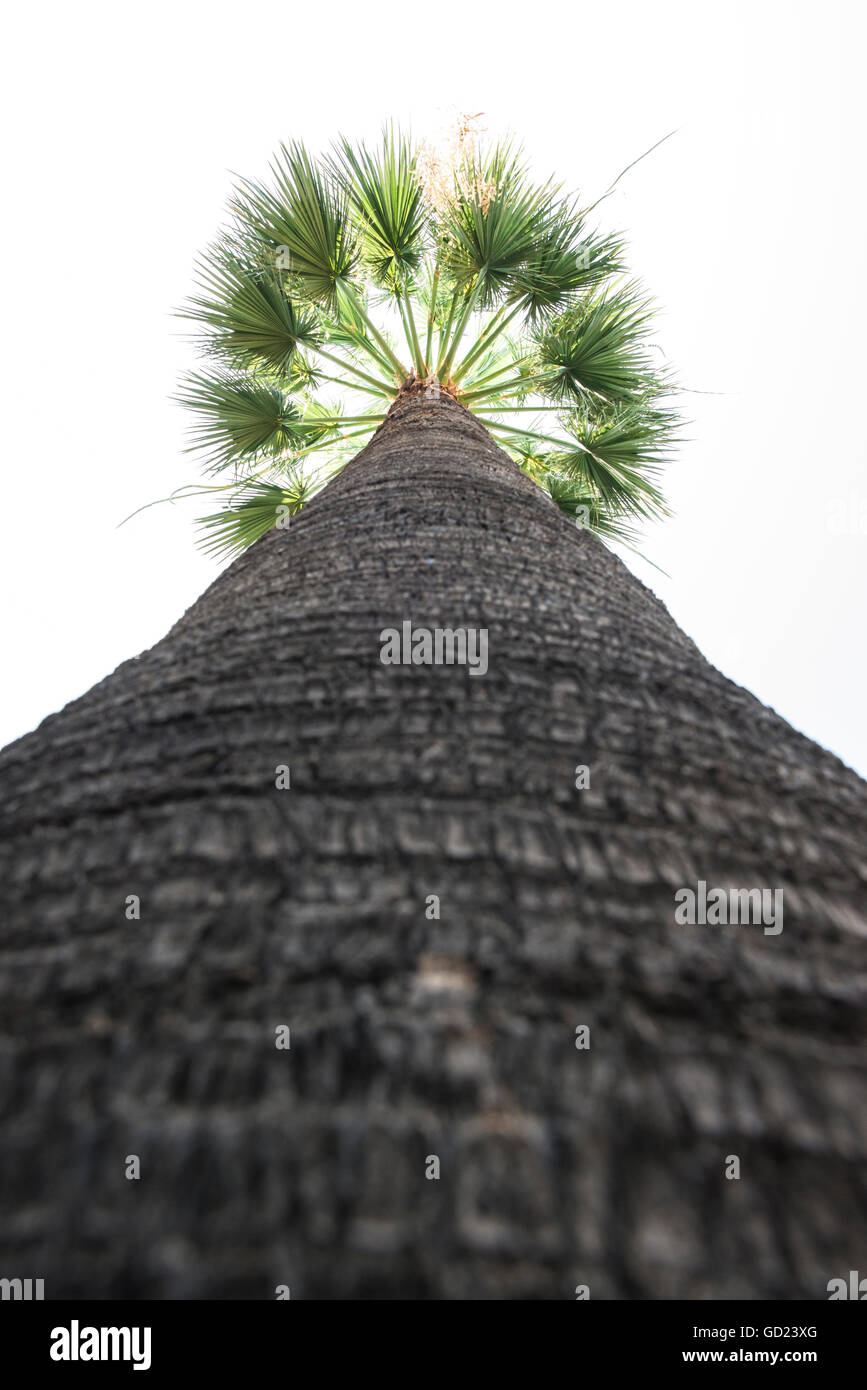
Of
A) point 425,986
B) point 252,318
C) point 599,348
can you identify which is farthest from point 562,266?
point 425,986

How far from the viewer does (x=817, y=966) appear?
0.69m

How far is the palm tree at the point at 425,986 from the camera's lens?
1.61ft

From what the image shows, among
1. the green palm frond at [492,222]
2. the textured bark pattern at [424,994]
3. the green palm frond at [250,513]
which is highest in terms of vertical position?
the green palm frond at [492,222]

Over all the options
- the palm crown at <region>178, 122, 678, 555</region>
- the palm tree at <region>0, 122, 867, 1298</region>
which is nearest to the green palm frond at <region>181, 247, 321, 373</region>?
the palm crown at <region>178, 122, 678, 555</region>

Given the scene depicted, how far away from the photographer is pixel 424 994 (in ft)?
2.00

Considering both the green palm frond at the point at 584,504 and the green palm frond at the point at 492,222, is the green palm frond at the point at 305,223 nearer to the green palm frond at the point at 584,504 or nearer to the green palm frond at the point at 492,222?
the green palm frond at the point at 492,222

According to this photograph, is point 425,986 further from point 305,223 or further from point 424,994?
point 305,223

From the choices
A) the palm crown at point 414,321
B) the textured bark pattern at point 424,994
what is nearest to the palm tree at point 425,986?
the textured bark pattern at point 424,994

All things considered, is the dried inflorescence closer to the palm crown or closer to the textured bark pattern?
the palm crown

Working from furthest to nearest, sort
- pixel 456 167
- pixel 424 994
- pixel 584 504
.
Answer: pixel 584 504 < pixel 456 167 < pixel 424 994
